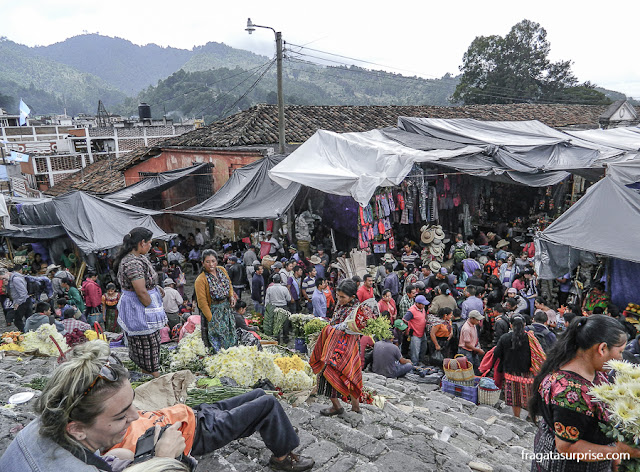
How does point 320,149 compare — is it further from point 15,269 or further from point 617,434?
point 617,434

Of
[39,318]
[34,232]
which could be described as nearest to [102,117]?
[34,232]

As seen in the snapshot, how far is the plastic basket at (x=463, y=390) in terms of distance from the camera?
5.85 metres

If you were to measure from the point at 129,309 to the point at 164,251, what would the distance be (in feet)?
28.9

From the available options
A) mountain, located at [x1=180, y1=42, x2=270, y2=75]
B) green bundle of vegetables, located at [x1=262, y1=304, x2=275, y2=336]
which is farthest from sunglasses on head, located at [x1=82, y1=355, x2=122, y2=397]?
mountain, located at [x1=180, y1=42, x2=270, y2=75]

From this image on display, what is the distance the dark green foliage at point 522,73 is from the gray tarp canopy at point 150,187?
28.9 metres

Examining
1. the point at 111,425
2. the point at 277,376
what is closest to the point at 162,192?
the point at 277,376

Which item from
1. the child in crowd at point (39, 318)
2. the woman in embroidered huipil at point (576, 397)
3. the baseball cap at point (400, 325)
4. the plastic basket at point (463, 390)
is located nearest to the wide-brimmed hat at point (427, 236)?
the baseball cap at point (400, 325)

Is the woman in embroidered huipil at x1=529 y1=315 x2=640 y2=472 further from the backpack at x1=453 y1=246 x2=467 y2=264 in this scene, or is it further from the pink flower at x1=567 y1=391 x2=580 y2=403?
the backpack at x1=453 y1=246 x2=467 y2=264

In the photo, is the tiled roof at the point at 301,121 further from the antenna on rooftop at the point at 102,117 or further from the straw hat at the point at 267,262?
the antenna on rooftop at the point at 102,117

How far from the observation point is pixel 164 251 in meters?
12.5

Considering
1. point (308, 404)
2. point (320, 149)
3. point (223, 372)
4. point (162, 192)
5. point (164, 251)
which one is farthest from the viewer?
point (162, 192)

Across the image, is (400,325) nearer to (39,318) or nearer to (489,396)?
(489,396)

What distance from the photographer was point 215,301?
195 inches

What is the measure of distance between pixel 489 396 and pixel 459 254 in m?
4.91
